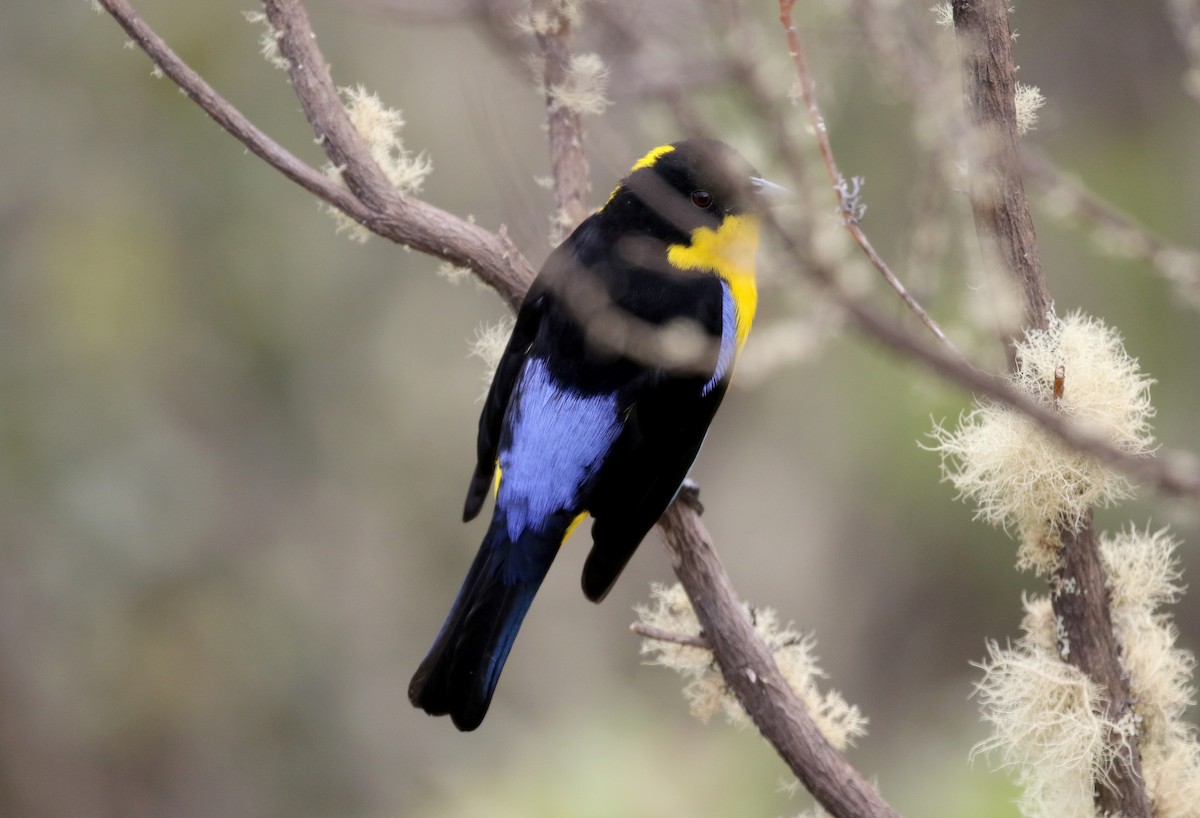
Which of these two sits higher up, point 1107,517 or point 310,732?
point 1107,517

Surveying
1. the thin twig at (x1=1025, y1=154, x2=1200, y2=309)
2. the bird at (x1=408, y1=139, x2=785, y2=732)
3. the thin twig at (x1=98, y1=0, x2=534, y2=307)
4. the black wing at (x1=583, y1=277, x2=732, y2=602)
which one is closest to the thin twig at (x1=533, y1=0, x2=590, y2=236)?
the bird at (x1=408, y1=139, x2=785, y2=732)

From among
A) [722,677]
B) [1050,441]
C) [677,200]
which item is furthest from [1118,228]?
[677,200]

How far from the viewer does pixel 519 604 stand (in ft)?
7.82

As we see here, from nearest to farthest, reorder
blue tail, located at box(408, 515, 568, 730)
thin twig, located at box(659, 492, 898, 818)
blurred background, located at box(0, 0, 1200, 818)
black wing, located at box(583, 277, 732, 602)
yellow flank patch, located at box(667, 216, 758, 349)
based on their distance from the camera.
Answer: thin twig, located at box(659, 492, 898, 818) < blue tail, located at box(408, 515, 568, 730) < black wing, located at box(583, 277, 732, 602) < yellow flank patch, located at box(667, 216, 758, 349) < blurred background, located at box(0, 0, 1200, 818)

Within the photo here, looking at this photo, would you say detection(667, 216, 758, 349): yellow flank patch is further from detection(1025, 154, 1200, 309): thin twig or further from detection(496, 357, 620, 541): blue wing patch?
detection(1025, 154, 1200, 309): thin twig

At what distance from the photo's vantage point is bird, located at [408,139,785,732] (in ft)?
7.58

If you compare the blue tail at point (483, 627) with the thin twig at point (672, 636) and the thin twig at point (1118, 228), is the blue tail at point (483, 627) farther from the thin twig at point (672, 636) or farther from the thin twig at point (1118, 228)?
the thin twig at point (1118, 228)

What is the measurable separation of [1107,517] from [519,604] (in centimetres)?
306

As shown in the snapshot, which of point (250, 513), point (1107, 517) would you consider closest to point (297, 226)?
point (250, 513)

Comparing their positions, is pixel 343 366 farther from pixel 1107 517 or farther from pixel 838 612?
pixel 1107 517

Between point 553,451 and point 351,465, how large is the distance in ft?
9.73

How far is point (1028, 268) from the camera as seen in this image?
1.65 metres

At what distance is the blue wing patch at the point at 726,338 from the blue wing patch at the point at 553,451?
0.22 metres

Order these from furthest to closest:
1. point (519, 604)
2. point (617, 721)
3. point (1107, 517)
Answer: point (1107, 517) < point (617, 721) < point (519, 604)
